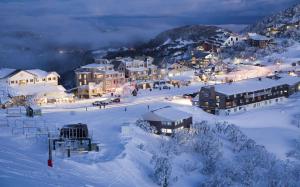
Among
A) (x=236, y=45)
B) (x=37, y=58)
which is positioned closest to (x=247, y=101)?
(x=236, y=45)

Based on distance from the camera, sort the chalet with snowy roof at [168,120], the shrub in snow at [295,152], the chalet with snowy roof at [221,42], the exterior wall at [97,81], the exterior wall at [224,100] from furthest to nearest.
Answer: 1. the chalet with snowy roof at [221,42]
2. the exterior wall at [97,81]
3. the exterior wall at [224,100]
4. the shrub in snow at [295,152]
5. the chalet with snowy roof at [168,120]

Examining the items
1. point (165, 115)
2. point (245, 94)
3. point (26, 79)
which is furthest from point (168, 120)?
point (26, 79)

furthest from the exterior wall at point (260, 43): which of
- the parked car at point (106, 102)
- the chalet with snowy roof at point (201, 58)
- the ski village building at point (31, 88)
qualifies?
the parked car at point (106, 102)

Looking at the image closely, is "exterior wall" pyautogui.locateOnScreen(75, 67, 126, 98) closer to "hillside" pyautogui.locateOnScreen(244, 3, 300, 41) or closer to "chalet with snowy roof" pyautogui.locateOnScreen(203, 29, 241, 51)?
"chalet with snowy roof" pyautogui.locateOnScreen(203, 29, 241, 51)

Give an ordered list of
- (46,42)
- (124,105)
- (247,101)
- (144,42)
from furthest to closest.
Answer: (144,42)
(46,42)
(247,101)
(124,105)

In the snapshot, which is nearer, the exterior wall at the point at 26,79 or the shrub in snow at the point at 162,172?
the shrub in snow at the point at 162,172

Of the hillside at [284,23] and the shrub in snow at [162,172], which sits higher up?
the hillside at [284,23]

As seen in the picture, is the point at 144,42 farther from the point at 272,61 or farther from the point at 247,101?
the point at 247,101

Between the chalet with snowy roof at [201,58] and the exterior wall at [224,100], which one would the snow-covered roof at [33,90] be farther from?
the chalet with snowy roof at [201,58]
